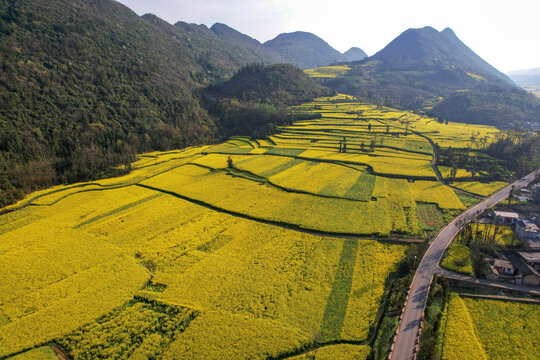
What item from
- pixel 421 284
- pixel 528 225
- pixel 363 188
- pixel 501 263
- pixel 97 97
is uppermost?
pixel 97 97

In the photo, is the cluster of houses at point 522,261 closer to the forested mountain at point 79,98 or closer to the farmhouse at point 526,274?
the farmhouse at point 526,274

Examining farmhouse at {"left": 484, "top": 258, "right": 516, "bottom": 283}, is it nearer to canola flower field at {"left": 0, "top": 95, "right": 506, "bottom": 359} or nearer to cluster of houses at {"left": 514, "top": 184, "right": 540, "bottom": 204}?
canola flower field at {"left": 0, "top": 95, "right": 506, "bottom": 359}

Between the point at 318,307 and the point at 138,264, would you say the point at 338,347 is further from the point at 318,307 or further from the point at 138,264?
the point at 138,264

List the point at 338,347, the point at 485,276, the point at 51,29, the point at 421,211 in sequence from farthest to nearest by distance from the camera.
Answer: the point at 51,29, the point at 421,211, the point at 485,276, the point at 338,347

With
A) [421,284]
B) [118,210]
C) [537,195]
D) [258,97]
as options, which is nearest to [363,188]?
[421,284]

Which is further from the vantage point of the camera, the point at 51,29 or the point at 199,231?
the point at 51,29

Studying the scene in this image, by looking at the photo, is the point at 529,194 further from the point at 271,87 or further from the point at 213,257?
the point at 271,87

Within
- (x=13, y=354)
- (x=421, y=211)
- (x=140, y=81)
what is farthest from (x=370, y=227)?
(x=140, y=81)

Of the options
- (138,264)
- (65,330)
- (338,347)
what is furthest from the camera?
(138,264)
